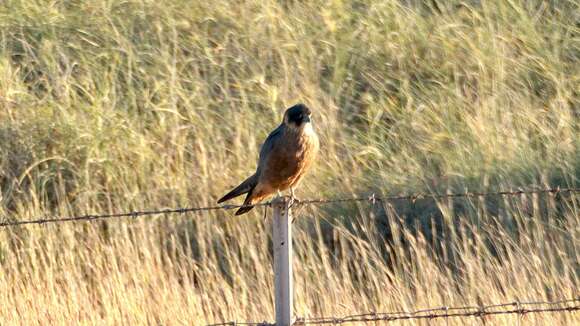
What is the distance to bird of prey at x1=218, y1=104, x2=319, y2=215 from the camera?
5.48 meters

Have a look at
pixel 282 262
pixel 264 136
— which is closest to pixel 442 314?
pixel 282 262

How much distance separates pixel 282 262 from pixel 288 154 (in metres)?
2.05

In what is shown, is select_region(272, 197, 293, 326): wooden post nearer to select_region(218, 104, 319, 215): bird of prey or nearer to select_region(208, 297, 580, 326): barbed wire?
select_region(208, 297, 580, 326): barbed wire

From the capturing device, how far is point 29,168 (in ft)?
22.6

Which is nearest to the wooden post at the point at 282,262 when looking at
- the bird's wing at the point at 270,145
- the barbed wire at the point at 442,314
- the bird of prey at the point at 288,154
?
the barbed wire at the point at 442,314

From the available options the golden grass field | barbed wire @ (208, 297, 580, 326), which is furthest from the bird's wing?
barbed wire @ (208, 297, 580, 326)

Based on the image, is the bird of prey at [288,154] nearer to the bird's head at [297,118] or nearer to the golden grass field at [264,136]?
the bird's head at [297,118]

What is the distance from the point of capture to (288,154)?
5.46m

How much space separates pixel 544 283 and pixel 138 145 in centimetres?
317

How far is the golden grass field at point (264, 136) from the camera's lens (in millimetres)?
5340

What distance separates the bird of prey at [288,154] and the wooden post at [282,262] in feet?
6.41

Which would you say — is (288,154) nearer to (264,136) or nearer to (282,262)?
(282,262)

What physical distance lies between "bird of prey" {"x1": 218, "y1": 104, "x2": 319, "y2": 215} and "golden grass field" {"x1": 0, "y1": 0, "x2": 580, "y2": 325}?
40cm

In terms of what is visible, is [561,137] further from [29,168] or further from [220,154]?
[29,168]
